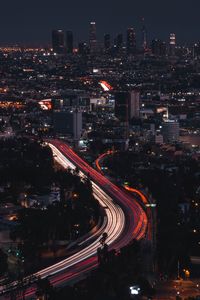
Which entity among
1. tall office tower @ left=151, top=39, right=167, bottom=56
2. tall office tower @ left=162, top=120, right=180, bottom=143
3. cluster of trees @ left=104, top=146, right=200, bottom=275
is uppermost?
tall office tower @ left=151, top=39, right=167, bottom=56

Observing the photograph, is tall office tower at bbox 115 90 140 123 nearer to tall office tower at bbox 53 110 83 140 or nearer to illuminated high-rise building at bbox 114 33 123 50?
tall office tower at bbox 53 110 83 140

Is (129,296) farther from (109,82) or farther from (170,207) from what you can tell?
(109,82)

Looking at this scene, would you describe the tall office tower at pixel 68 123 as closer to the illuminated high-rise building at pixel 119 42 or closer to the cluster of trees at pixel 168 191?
the cluster of trees at pixel 168 191

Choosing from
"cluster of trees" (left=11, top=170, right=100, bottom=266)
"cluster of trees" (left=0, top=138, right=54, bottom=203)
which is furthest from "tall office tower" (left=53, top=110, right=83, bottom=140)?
"cluster of trees" (left=11, top=170, right=100, bottom=266)

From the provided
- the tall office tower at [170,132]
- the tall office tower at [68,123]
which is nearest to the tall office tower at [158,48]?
the tall office tower at [68,123]

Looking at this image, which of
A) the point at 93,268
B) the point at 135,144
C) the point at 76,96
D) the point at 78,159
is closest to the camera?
the point at 93,268

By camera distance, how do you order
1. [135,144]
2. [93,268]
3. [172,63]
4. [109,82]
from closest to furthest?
1. [93,268]
2. [135,144]
3. [109,82]
4. [172,63]

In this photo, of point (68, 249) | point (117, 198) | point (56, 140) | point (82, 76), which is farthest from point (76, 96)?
point (68, 249)
